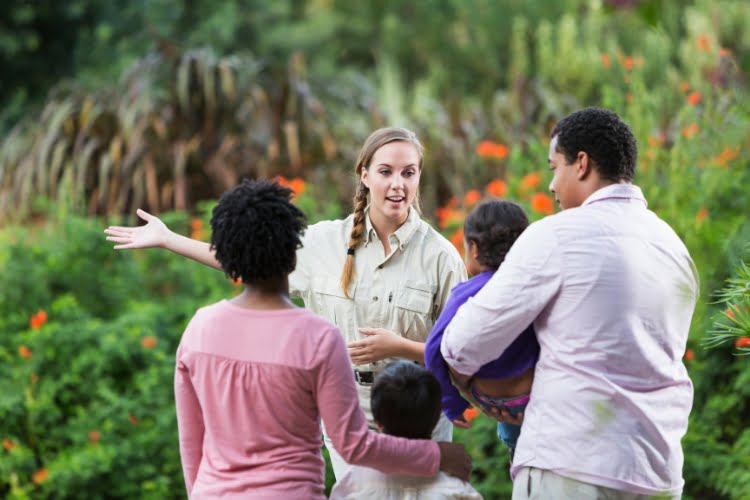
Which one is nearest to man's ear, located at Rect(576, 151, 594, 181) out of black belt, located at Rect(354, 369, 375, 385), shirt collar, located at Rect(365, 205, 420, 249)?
shirt collar, located at Rect(365, 205, 420, 249)

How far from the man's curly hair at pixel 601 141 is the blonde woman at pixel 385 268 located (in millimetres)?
798

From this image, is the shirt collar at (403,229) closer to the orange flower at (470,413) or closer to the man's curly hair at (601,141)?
the man's curly hair at (601,141)

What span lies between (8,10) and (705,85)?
26.8ft

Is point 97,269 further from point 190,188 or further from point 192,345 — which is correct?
point 192,345

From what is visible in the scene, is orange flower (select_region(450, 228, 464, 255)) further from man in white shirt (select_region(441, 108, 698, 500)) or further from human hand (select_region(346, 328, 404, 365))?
man in white shirt (select_region(441, 108, 698, 500))

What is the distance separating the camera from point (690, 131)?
5.14 meters

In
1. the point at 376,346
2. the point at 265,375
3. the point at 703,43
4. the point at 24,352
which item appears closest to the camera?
the point at 265,375

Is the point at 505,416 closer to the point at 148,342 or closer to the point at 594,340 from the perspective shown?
the point at 594,340

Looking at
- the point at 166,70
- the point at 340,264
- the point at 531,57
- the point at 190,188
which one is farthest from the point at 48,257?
the point at 531,57

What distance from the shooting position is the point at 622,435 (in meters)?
2.30

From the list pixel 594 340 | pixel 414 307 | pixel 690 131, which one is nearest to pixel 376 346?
pixel 414 307

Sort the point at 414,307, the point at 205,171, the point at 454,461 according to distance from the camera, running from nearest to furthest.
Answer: the point at 454,461 < the point at 414,307 < the point at 205,171

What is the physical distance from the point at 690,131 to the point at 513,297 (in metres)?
3.22

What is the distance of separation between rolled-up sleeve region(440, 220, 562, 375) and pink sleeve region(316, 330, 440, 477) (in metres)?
0.30
